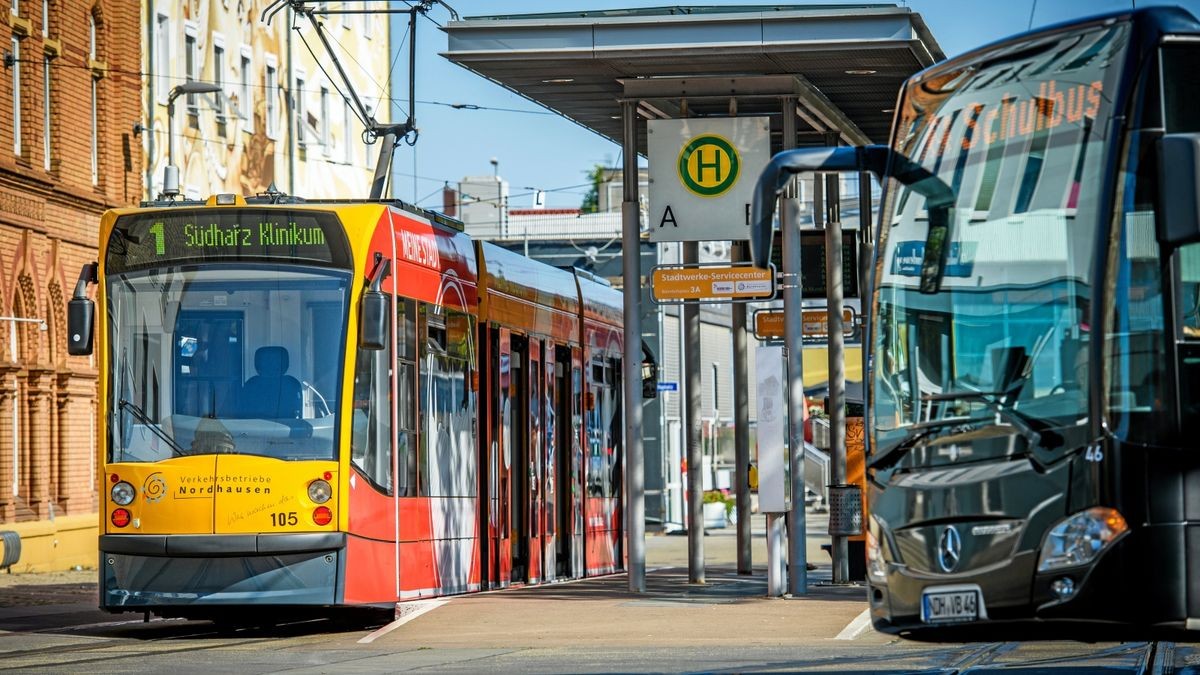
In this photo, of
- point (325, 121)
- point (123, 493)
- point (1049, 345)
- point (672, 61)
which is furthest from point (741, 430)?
point (325, 121)

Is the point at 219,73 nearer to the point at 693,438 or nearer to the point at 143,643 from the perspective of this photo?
the point at 693,438

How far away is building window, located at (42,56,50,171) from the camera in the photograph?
1309 inches

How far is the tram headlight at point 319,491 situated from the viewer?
16.0m

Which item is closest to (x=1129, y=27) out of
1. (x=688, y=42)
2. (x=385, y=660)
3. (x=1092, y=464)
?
(x=1092, y=464)

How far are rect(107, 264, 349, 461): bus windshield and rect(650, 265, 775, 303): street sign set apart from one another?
470cm

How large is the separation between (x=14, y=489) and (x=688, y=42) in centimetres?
1645

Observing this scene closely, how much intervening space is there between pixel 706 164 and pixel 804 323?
5.45 m

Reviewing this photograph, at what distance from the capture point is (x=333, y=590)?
15953 mm

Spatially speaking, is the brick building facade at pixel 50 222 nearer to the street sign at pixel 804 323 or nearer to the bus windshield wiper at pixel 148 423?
the street sign at pixel 804 323

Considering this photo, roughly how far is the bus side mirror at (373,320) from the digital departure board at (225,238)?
1.47 feet

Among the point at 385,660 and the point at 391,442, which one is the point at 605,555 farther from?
the point at 385,660

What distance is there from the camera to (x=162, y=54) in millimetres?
39312

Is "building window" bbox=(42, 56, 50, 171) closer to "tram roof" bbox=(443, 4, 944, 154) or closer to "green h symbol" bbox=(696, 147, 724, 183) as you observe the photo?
"tram roof" bbox=(443, 4, 944, 154)

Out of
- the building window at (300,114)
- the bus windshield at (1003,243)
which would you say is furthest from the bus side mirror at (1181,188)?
the building window at (300,114)
